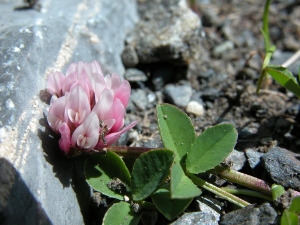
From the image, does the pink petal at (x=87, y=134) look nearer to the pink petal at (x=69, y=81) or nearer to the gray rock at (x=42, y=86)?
the gray rock at (x=42, y=86)

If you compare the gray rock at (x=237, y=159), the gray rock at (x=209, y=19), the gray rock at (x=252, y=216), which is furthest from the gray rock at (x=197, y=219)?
the gray rock at (x=209, y=19)

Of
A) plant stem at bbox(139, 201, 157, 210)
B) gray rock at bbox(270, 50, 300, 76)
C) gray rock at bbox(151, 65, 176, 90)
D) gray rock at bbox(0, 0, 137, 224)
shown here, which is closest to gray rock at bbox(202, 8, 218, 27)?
gray rock at bbox(270, 50, 300, 76)

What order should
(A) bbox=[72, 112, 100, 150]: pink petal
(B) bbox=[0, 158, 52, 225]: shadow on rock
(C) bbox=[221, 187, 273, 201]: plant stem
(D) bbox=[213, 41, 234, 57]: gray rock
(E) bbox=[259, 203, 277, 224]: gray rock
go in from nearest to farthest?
(B) bbox=[0, 158, 52, 225]: shadow on rock
(E) bbox=[259, 203, 277, 224]: gray rock
(A) bbox=[72, 112, 100, 150]: pink petal
(C) bbox=[221, 187, 273, 201]: plant stem
(D) bbox=[213, 41, 234, 57]: gray rock

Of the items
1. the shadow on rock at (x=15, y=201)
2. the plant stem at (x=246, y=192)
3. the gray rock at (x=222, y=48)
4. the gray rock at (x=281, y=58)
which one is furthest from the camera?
the gray rock at (x=222, y=48)

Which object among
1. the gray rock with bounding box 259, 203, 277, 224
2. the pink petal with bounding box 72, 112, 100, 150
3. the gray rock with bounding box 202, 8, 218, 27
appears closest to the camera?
the gray rock with bounding box 259, 203, 277, 224

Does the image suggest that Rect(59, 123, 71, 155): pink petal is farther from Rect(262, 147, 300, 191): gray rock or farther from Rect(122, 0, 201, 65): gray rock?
Rect(122, 0, 201, 65): gray rock

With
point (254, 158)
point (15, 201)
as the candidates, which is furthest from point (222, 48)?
point (15, 201)
